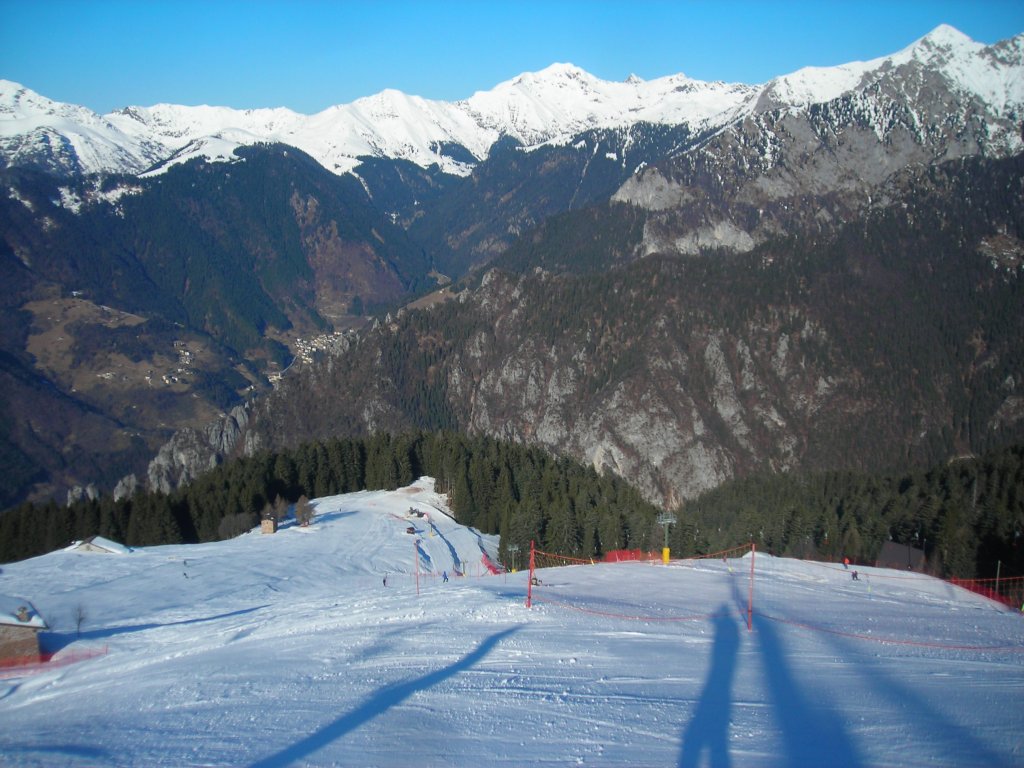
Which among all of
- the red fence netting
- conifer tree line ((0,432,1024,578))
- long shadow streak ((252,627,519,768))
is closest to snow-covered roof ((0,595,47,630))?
the red fence netting

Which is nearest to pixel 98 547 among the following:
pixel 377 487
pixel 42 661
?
pixel 42 661

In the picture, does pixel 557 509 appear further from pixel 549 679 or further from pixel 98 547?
pixel 549 679

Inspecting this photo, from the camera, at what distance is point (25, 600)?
182 ft

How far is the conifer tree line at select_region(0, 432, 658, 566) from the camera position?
8550 cm

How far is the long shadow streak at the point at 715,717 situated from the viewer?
66.8ft

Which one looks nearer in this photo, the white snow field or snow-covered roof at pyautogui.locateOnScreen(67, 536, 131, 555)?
the white snow field

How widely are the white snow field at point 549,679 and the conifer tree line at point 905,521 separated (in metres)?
25.4

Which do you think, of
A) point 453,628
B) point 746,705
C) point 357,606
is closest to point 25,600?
point 357,606

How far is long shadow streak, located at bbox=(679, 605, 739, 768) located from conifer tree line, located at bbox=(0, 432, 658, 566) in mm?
46146

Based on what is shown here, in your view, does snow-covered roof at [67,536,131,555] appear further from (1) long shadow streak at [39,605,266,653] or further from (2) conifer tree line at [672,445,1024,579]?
(2) conifer tree line at [672,445,1024,579]

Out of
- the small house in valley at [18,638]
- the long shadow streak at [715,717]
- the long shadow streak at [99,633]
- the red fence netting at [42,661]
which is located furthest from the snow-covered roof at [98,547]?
the long shadow streak at [715,717]

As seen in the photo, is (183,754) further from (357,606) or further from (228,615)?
(228,615)

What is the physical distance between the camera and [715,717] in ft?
75.7

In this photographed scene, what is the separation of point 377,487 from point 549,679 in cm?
9448
